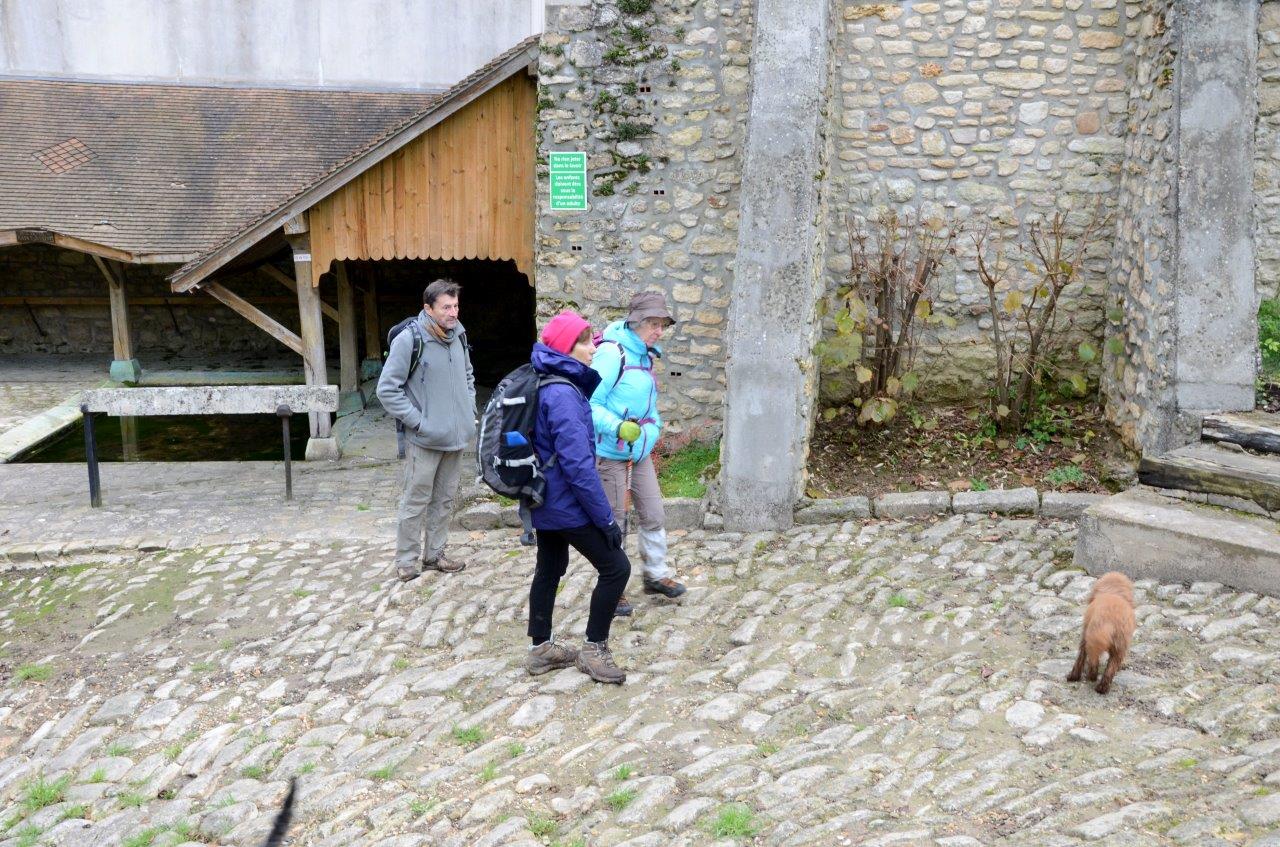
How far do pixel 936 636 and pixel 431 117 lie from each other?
254 inches

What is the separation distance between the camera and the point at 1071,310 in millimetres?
8000

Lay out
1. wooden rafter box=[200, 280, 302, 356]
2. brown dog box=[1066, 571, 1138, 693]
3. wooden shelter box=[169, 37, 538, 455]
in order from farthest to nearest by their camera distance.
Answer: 1. wooden rafter box=[200, 280, 302, 356]
2. wooden shelter box=[169, 37, 538, 455]
3. brown dog box=[1066, 571, 1138, 693]

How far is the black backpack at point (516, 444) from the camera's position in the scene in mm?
4508

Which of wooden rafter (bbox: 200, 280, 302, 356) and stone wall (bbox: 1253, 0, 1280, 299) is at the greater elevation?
stone wall (bbox: 1253, 0, 1280, 299)

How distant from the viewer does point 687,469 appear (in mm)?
7965

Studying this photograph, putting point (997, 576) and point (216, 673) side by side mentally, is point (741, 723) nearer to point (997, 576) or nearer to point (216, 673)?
point (997, 576)

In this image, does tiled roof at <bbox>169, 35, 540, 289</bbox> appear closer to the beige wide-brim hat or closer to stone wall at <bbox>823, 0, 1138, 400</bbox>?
stone wall at <bbox>823, 0, 1138, 400</bbox>

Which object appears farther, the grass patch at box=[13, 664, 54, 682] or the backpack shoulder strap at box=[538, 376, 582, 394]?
the grass patch at box=[13, 664, 54, 682]

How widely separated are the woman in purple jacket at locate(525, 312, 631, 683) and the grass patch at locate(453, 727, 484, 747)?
2.03ft

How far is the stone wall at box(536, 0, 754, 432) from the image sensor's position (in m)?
8.04

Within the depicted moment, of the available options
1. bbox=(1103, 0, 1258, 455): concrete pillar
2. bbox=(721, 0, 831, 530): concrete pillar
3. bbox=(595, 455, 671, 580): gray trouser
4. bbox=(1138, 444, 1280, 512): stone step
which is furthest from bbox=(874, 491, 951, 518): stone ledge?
bbox=(595, 455, 671, 580): gray trouser

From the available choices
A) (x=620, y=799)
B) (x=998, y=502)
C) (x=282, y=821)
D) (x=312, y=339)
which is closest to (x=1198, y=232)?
(x=998, y=502)

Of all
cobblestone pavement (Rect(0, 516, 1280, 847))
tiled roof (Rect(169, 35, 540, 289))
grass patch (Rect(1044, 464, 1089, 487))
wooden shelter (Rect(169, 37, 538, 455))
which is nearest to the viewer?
cobblestone pavement (Rect(0, 516, 1280, 847))

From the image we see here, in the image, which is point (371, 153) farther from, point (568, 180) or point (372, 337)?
point (372, 337)
